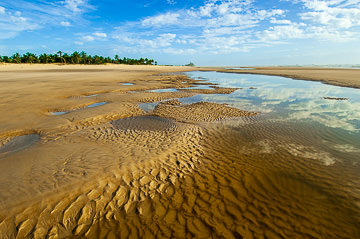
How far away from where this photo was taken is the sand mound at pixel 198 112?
10.9 m

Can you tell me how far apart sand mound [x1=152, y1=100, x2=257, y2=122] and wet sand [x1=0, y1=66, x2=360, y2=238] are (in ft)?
6.88

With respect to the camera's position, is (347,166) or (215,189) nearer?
(215,189)

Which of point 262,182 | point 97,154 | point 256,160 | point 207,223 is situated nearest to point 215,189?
point 207,223

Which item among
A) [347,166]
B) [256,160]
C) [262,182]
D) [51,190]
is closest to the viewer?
[51,190]

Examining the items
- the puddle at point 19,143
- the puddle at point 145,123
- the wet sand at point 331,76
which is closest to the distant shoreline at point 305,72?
the wet sand at point 331,76

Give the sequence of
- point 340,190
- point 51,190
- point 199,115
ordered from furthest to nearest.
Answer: point 199,115 → point 340,190 → point 51,190

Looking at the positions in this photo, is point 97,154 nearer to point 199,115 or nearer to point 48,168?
point 48,168

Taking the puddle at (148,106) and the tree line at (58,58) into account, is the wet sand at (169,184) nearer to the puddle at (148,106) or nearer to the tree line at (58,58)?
the puddle at (148,106)

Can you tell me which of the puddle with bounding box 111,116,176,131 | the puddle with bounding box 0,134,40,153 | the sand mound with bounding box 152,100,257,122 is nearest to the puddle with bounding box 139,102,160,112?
the sand mound with bounding box 152,100,257,122

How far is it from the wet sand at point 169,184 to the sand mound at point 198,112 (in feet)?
6.88

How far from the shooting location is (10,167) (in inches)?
213

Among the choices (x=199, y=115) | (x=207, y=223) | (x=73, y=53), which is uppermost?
(x=73, y=53)

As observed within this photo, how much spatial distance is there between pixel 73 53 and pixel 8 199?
11316 centimetres

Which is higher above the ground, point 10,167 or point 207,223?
point 10,167
